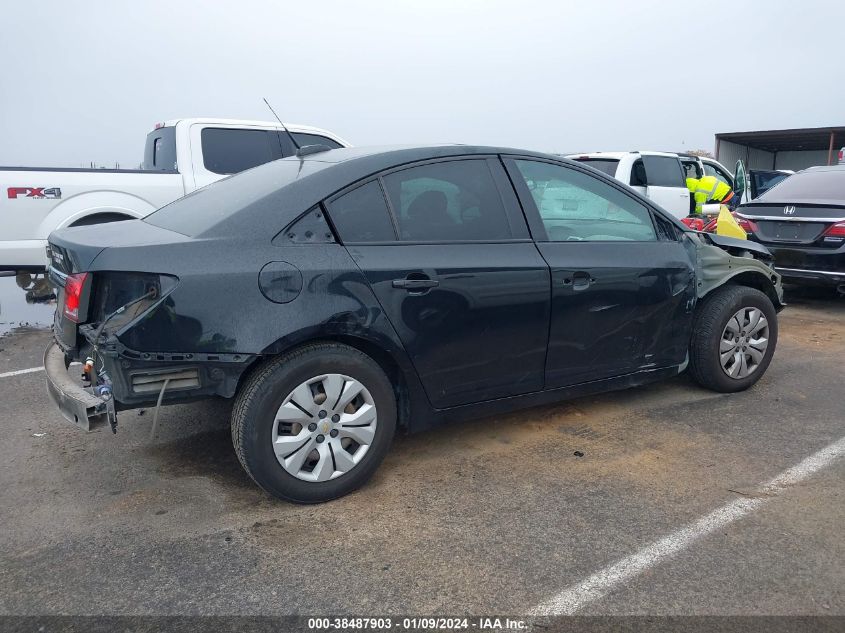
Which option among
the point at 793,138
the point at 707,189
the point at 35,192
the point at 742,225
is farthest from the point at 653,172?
the point at 793,138

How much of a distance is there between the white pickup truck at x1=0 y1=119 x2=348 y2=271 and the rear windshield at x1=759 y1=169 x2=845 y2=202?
4.89 m

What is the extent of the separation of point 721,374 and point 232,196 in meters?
3.13

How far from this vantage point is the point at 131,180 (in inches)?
267

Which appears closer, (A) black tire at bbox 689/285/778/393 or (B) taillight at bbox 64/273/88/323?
(B) taillight at bbox 64/273/88/323

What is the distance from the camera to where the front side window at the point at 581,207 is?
12.3 feet

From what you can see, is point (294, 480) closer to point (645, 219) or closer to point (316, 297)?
point (316, 297)

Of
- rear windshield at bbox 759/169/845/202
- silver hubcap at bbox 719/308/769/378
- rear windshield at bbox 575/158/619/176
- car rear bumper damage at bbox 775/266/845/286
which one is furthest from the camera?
rear windshield at bbox 575/158/619/176

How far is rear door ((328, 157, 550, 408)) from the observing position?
126 inches

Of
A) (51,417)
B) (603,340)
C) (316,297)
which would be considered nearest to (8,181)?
(51,417)

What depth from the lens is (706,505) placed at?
314 cm

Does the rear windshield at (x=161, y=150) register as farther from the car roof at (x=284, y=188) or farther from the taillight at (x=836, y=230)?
the taillight at (x=836, y=230)

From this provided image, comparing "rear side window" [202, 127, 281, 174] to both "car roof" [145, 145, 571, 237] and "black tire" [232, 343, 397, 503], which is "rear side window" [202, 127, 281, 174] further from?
"black tire" [232, 343, 397, 503]

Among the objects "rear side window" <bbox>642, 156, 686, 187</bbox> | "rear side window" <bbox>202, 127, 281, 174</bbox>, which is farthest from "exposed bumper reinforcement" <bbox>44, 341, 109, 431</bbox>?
"rear side window" <bbox>642, 156, 686, 187</bbox>

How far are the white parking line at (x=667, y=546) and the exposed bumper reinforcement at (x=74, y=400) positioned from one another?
73.1 inches
